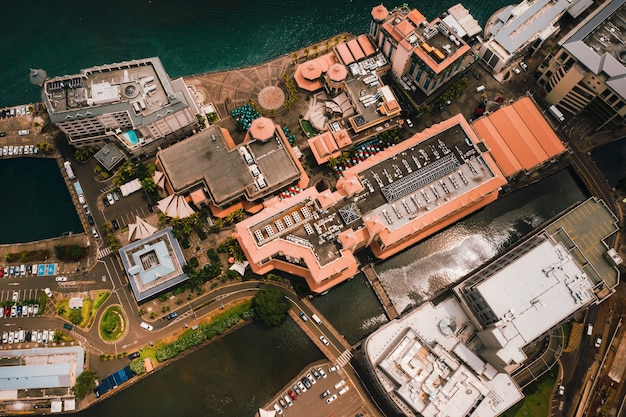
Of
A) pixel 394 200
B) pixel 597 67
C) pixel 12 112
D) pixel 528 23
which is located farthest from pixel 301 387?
pixel 528 23

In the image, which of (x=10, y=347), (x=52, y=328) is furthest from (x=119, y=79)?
(x=10, y=347)

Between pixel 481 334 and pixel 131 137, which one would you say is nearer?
pixel 481 334

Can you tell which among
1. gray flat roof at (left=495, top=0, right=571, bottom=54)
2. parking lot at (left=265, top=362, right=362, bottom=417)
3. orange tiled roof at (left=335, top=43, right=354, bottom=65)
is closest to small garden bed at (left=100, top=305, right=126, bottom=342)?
parking lot at (left=265, top=362, right=362, bottom=417)

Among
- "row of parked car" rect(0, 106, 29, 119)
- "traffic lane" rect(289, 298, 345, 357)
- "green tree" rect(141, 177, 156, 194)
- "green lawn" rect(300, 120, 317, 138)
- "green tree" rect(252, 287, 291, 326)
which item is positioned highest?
"row of parked car" rect(0, 106, 29, 119)

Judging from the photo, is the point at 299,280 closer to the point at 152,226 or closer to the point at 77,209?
the point at 152,226

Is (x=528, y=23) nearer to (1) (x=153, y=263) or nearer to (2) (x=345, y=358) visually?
(2) (x=345, y=358)

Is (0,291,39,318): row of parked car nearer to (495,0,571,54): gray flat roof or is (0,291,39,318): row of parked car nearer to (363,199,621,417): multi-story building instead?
(363,199,621,417): multi-story building
